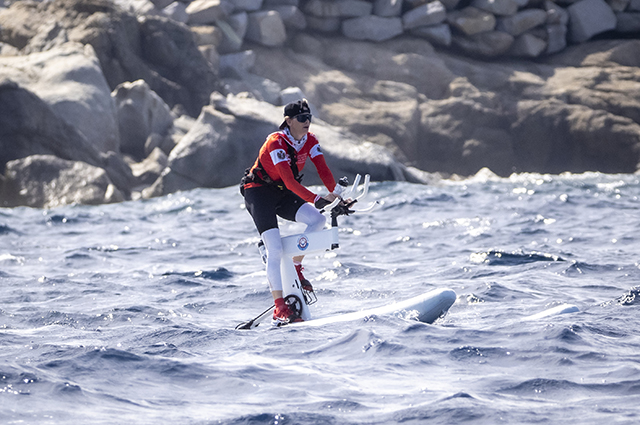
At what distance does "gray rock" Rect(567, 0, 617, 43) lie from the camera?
29766 mm

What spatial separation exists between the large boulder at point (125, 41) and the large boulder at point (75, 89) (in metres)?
2.26

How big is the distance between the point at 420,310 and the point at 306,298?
104 centimetres

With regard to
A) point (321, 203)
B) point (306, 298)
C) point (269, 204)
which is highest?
point (321, 203)

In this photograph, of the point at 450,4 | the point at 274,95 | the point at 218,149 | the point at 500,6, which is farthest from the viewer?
the point at 450,4

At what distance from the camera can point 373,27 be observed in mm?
30125

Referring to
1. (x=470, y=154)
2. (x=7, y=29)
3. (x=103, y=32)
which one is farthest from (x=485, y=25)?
(x=7, y=29)

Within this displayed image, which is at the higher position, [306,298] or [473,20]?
[306,298]

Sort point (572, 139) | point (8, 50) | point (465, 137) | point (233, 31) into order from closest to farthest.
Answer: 1. point (8, 50)
2. point (572, 139)
3. point (465, 137)
4. point (233, 31)

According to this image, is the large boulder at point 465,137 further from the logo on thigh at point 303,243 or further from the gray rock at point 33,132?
the logo on thigh at point 303,243

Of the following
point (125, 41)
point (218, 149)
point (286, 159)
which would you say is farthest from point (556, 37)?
point (286, 159)

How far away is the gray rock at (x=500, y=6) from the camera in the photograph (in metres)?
29.0

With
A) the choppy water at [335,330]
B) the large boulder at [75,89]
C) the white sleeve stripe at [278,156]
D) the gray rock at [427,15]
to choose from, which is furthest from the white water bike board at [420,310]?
the gray rock at [427,15]

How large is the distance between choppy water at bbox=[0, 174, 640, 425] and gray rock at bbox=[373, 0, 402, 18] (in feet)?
61.7

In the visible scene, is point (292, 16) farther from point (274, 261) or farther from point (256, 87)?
point (274, 261)
